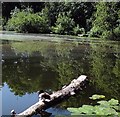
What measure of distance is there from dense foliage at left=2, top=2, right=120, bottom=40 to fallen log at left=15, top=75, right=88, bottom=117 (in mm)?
23689

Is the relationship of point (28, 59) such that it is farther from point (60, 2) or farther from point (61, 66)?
point (60, 2)

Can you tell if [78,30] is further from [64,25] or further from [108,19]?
[108,19]

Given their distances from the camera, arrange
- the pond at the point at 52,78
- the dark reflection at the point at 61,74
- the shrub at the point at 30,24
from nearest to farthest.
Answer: the pond at the point at 52,78
the dark reflection at the point at 61,74
the shrub at the point at 30,24

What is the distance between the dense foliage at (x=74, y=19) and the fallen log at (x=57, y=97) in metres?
23.7

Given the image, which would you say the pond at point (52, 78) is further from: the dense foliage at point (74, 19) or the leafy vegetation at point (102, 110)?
the dense foliage at point (74, 19)

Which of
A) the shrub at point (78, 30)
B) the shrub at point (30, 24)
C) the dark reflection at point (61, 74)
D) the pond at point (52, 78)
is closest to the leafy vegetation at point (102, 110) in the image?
the pond at point (52, 78)

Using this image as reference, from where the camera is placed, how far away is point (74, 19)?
1683 inches

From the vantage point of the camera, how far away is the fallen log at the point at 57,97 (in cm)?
596

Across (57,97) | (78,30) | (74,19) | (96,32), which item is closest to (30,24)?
(78,30)

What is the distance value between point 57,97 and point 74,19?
119 feet

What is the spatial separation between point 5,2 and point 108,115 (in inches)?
1993

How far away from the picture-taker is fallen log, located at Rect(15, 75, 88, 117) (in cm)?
596

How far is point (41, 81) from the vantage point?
10.0 meters

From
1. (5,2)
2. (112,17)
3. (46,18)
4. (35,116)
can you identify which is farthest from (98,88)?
(5,2)
